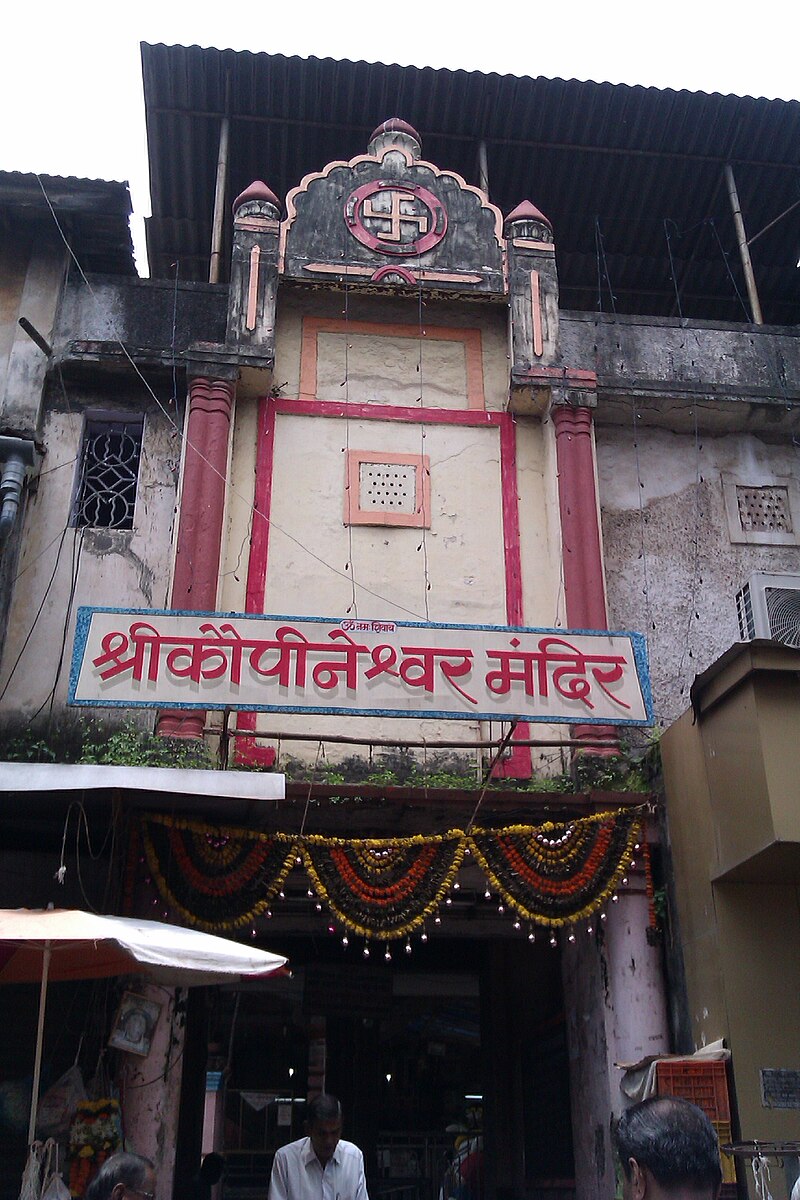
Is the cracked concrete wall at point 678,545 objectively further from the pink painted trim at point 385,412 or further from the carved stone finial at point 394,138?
the carved stone finial at point 394,138

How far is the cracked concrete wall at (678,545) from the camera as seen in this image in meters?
8.84

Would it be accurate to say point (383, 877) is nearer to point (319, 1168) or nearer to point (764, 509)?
Answer: point (319, 1168)

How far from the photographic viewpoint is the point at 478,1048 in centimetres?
1071

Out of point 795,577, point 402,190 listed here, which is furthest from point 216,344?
point 795,577

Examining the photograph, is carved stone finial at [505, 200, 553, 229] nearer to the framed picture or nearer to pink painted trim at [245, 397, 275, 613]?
pink painted trim at [245, 397, 275, 613]

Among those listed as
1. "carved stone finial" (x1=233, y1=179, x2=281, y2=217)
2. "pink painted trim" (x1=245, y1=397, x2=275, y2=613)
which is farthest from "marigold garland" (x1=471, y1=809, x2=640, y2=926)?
"carved stone finial" (x1=233, y1=179, x2=281, y2=217)

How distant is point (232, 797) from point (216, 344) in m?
4.37

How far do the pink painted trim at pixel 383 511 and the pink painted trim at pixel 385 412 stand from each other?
373mm

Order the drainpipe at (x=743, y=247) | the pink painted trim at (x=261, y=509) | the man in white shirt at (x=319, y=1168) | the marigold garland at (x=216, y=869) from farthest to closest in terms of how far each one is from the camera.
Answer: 1. the drainpipe at (x=743, y=247)
2. the pink painted trim at (x=261, y=509)
3. the marigold garland at (x=216, y=869)
4. the man in white shirt at (x=319, y=1168)

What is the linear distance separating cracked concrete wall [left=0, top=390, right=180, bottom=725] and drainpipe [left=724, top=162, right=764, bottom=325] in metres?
5.68

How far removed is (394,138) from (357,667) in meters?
5.80

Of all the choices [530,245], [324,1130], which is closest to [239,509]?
[530,245]

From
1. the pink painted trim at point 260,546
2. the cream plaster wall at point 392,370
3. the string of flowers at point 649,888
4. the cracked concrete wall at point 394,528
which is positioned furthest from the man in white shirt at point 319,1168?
the cream plaster wall at point 392,370

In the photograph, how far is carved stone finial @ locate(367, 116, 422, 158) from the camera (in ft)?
33.6
